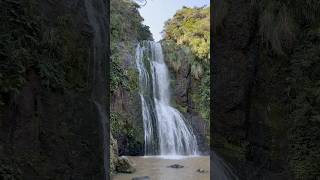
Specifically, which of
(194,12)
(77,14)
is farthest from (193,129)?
(77,14)

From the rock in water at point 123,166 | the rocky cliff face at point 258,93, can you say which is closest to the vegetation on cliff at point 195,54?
the rock in water at point 123,166

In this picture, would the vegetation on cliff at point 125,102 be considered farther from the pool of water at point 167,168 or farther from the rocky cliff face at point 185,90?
the rocky cliff face at point 185,90

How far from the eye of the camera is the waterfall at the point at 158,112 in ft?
49.3

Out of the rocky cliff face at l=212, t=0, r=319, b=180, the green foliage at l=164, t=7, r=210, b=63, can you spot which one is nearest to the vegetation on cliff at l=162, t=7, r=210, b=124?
the green foliage at l=164, t=7, r=210, b=63

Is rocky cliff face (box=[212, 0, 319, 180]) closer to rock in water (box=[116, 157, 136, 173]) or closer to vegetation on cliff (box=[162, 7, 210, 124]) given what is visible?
rock in water (box=[116, 157, 136, 173])

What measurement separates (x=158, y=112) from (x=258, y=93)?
12.5 m

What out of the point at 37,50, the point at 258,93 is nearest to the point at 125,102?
the point at 258,93

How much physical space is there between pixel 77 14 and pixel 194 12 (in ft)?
67.9

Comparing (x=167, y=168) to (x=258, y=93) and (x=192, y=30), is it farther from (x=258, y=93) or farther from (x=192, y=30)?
(x=192, y=30)

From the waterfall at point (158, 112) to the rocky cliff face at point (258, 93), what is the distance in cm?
1048

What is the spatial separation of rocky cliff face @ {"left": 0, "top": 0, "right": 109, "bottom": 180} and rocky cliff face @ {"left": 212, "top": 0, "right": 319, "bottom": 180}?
1.60 metres

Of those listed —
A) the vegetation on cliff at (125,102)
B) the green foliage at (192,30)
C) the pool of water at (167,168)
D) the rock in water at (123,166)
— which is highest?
the green foliage at (192,30)

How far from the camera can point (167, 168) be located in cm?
1128

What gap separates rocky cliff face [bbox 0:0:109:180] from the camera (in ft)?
10.1
